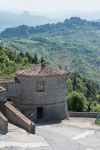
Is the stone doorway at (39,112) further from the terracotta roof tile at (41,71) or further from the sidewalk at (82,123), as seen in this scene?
the terracotta roof tile at (41,71)

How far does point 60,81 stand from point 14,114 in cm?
914

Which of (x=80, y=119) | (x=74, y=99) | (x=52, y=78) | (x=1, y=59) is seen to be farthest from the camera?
(x=1, y=59)

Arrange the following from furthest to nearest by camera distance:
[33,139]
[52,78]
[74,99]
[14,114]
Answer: [74,99]
[52,78]
[14,114]
[33,139]

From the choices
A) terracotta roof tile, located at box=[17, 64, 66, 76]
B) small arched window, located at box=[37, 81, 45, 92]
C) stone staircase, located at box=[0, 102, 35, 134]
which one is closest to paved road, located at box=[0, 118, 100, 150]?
stone staircase, located at box=[0, 102, 35, 134]

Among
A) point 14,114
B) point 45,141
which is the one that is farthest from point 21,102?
point 45,141

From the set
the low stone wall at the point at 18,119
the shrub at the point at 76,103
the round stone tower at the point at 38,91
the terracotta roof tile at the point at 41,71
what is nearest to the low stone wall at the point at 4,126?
the low stone wall at the point at 18,119

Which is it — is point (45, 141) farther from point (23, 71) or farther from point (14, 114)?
point (23, 71)

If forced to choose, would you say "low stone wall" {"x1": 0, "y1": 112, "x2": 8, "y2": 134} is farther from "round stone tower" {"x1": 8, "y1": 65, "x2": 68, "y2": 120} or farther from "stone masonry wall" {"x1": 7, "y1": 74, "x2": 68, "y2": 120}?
"stone masonry wall" {"x1": 7, "y1": 74, "x2": 68, "y2": 120}

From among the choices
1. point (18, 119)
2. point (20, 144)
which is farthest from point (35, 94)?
point (20, 144)

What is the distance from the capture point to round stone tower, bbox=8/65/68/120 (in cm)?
5994

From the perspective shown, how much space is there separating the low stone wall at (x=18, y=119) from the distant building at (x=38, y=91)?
3.30 metres

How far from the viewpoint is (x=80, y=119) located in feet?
210

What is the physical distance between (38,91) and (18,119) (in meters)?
7.71

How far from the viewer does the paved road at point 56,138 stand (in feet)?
152
